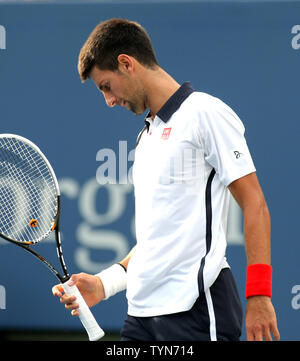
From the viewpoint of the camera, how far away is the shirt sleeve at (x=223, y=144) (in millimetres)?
1924

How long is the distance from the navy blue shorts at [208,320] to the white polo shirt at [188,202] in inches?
1.3

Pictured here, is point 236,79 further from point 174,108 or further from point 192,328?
point 192,328

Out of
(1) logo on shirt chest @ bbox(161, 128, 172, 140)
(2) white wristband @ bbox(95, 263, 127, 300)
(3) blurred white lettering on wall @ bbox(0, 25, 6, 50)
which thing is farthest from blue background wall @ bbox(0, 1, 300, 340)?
(1) logo on shirt chest @ bbox(161, 128, 172, 140)

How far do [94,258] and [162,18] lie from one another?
1435 mm

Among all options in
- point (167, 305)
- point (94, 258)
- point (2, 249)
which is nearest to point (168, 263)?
point (167, 305)

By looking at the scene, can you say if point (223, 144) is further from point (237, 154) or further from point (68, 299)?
point (68, 299)

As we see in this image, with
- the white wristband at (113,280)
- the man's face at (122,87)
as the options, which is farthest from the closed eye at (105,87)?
the white wristband at (113,280)

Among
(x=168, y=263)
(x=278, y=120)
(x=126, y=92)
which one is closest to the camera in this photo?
(x=168, y=263)

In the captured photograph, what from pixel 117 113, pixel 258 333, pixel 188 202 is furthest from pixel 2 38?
pixel 258 333

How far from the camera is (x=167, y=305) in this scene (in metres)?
1.99

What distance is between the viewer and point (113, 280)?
2.36 metres

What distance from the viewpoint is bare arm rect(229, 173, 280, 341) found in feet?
6.00

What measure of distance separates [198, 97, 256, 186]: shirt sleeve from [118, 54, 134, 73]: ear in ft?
1.08
